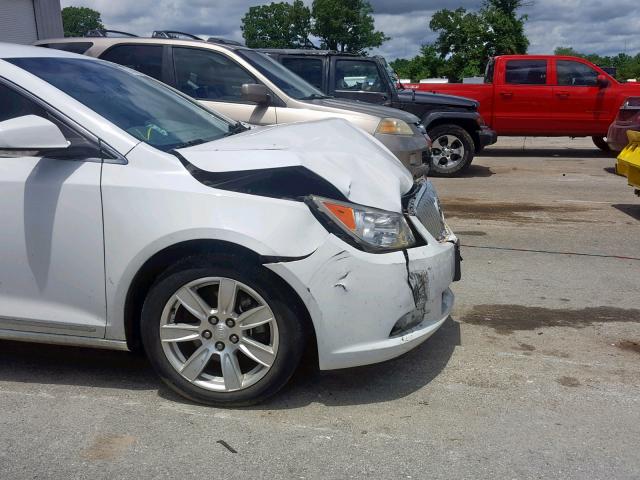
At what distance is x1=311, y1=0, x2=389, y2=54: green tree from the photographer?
72.2 m

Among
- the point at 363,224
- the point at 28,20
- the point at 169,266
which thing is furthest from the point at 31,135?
the point at 28,20

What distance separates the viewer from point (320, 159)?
3.76m

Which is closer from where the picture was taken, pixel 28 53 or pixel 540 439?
pixel 540 439

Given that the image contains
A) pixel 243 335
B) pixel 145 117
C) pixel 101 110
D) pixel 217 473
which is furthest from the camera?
pixel 145 117

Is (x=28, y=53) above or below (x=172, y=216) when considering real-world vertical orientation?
above

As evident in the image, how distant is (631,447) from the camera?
3283mm

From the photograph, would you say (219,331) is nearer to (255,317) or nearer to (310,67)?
(255,317)

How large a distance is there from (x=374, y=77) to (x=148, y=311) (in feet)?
26.7

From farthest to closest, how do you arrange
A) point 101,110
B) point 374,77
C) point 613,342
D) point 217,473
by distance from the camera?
1. point 374,77
2. point 613,342
3. point 101,110
4. point 217,473

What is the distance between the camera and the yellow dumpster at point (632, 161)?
7996 mm

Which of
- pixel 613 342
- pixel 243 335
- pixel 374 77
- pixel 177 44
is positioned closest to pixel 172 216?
pixel 243 335

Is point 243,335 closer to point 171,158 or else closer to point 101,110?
point 171,158

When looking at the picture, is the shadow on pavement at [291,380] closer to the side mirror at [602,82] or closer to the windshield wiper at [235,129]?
the windshield wiper at [235,129]

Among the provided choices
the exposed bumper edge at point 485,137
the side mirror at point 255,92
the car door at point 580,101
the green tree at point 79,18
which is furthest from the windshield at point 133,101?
the green tree at point 79,18
